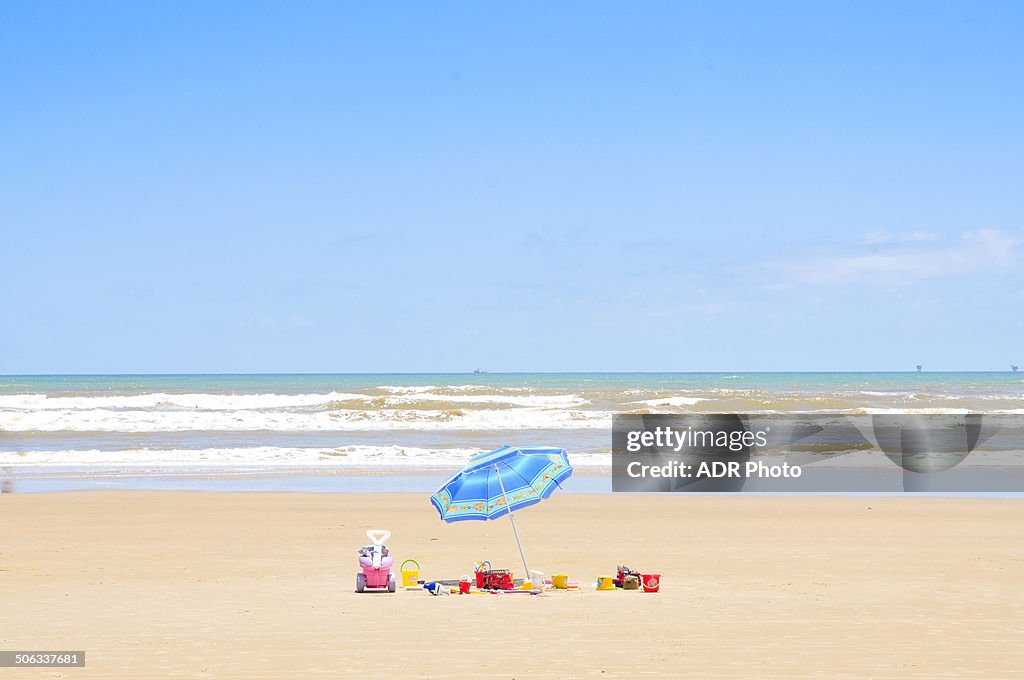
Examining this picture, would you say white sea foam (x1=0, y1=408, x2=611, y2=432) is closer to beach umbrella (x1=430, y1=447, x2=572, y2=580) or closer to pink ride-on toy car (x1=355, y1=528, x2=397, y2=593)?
beach umbrella (x1=430, y1=447, x2=572, y2=580)

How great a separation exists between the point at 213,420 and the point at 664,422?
58.1 ft

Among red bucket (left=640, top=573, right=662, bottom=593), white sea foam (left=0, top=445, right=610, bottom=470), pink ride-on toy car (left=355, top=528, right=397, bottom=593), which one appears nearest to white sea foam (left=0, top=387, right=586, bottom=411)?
white sea foam (left=0, top=445, right=610, bottom=470)

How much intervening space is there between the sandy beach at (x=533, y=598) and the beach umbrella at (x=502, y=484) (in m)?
0.85

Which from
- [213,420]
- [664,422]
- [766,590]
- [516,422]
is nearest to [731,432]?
[664,422]

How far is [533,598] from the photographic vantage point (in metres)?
8.73

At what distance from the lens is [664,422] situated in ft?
131

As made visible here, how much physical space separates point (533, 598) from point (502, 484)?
112cm

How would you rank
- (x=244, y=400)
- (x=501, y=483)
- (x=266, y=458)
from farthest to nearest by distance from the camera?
1. (x=244, y=400)
2. (x=266, y=458)
3. (x=501, y=483)

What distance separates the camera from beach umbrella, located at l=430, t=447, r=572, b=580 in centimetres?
926

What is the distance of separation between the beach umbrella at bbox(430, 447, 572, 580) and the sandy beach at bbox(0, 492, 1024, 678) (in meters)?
0.85

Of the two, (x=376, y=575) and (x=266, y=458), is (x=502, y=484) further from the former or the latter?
(x=266, y=458)

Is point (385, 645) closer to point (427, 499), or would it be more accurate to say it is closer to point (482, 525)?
point (482, 525)

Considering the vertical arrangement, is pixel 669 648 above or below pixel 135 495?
below

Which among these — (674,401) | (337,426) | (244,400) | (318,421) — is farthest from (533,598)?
(244,400)
